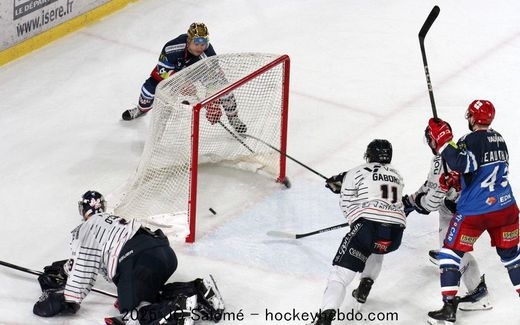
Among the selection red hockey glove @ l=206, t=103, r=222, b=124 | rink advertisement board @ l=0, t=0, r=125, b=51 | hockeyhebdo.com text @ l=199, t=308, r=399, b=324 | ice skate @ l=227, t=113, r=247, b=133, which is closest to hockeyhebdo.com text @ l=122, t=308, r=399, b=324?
hockeyhebdo.com text @ l=199, t=308, r=399, b=324

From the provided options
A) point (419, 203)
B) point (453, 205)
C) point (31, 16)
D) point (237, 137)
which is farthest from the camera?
point (31, 16)

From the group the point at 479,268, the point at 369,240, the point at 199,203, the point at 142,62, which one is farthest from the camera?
the point at 142,62

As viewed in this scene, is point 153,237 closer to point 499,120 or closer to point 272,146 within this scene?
point 272,146

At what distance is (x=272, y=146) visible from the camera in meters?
6.86

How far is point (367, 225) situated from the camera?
557 centimetres

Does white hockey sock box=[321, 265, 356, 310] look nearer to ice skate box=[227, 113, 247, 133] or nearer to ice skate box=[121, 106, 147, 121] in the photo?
ice skate box=[227, 113, 247, 133]

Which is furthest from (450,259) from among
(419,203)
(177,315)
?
(177,315)

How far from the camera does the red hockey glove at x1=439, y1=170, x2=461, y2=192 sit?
5648 mm

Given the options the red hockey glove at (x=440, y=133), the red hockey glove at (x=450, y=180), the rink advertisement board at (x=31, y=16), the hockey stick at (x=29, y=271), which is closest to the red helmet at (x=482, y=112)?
the red hockey glove at (x=440, y=133)

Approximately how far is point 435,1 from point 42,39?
121 inches

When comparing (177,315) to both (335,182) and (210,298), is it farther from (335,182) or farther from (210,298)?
(335,182)

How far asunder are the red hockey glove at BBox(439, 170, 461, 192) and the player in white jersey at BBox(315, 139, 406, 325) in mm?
204

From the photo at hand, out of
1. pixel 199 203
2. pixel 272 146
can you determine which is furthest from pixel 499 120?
pixel 199 203

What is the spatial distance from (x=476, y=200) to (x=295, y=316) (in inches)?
39.2
